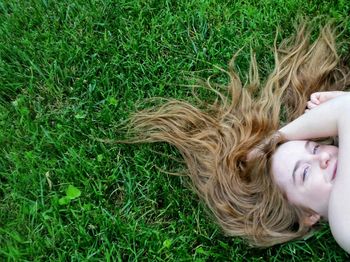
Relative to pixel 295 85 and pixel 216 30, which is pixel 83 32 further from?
pixel 295 85

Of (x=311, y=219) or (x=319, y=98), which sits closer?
(x=311, y=219)

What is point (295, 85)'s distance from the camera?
3727 mm

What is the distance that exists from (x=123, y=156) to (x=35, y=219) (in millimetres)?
601

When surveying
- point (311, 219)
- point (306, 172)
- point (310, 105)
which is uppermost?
point (310, 105)

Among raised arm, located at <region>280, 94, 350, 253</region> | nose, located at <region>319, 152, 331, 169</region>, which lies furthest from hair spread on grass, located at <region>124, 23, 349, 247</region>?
nose, located at <region>319, 152, 331, 169</region>

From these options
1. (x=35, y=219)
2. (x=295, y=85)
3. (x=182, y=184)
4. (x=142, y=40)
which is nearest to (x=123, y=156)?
(x=182, y=184)

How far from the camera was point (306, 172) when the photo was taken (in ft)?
10.4

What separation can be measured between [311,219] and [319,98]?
771 mm

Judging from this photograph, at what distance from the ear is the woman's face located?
3 centimetres

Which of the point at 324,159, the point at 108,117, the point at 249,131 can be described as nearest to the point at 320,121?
the point at 324,159

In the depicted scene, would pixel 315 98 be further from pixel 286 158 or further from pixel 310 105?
pixel 286 158

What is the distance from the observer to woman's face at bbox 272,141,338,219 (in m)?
3.10

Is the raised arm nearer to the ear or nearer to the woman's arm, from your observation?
the woman's arm

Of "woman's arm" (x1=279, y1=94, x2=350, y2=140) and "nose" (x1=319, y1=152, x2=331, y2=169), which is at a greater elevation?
"woman's arm" (x1=279, y1=94, x2=350, y2=140)
